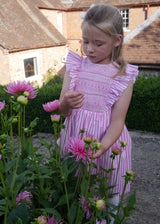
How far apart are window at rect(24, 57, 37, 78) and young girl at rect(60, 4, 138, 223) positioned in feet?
38.9

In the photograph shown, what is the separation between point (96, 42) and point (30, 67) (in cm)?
1240

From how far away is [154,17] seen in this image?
32.8 ft

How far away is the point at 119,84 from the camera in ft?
5.07

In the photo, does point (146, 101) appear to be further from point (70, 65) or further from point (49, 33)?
point (49, 33)

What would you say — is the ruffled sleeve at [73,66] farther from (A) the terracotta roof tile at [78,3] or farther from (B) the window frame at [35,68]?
(A) the terracotta roof tile at [78,3]

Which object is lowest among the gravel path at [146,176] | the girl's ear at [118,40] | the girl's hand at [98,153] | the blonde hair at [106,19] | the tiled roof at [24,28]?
the gravel path at [146,176]

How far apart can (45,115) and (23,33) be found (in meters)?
8.90

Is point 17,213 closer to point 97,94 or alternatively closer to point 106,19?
point 97,94

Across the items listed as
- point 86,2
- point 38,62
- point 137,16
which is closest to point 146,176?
point 38,62

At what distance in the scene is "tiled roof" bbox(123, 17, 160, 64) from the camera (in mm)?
8562

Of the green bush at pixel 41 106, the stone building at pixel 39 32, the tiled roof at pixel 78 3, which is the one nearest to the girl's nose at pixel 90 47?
the green bush at pixel 41 106

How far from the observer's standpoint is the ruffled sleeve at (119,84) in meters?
1.52

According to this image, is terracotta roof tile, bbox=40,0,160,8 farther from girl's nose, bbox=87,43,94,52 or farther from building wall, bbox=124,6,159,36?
girl's nose, bbox=87,43,94,52

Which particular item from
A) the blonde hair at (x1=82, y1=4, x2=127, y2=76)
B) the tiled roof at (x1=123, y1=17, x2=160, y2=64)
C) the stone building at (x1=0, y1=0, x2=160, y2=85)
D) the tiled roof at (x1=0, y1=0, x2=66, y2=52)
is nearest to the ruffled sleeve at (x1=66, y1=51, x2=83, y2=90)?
the blonde hair at (x1=82, y1=4, x2=127, y2=76)
